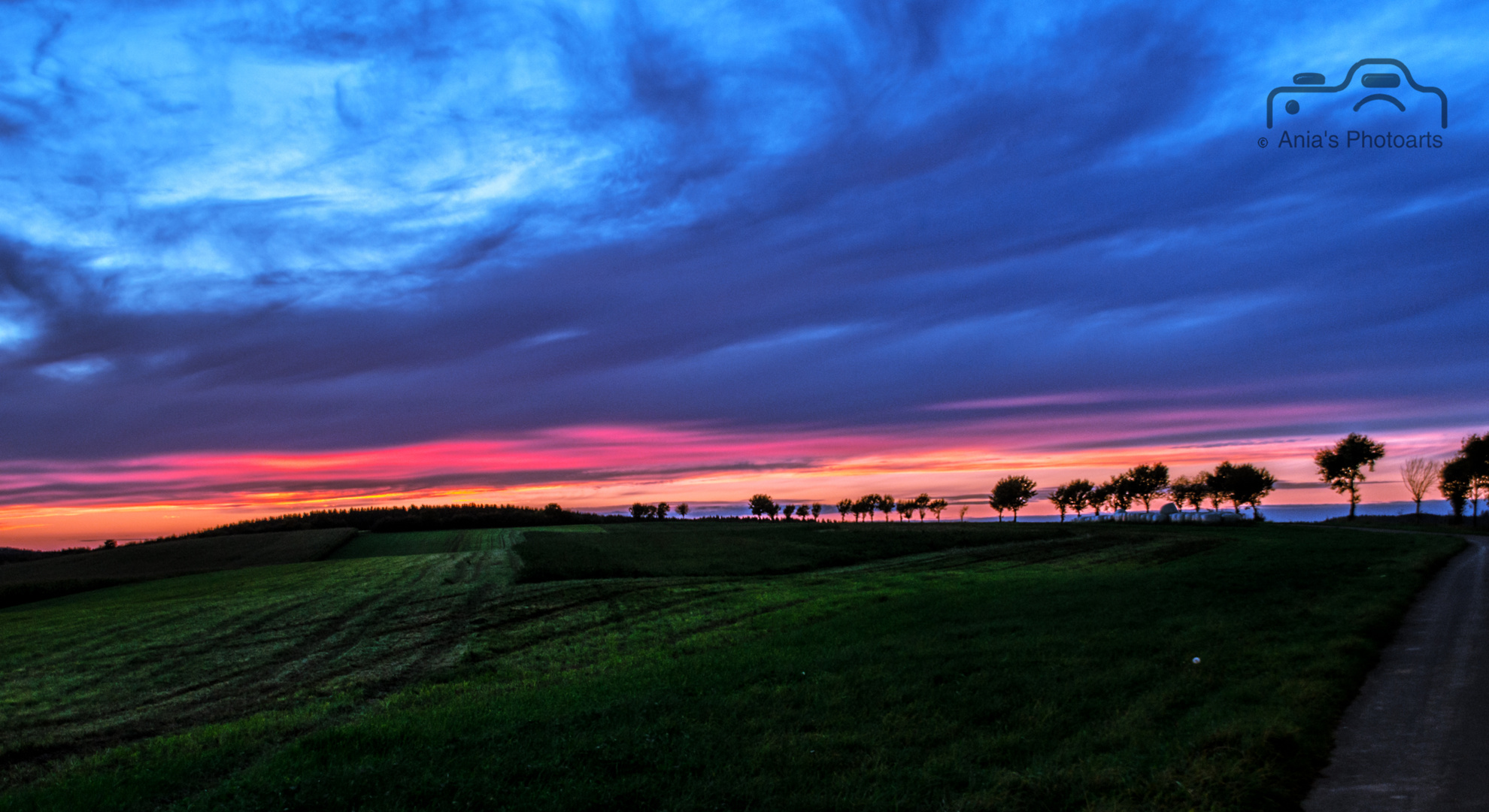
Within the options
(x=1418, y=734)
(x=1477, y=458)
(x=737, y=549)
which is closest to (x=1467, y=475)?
(x=1477, y=458)

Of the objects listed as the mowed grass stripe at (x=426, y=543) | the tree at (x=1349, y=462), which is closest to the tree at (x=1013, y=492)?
the tree at (x=1349, y=462)

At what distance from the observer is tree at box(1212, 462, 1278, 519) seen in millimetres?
119812

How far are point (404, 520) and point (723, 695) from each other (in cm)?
10483

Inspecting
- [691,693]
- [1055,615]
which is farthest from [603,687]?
[1055,615]

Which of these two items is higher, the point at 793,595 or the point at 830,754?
the point at 830,754

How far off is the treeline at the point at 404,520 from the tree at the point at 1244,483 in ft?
380

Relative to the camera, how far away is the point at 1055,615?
69.5ft

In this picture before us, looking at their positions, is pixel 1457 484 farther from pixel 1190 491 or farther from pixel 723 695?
pixel 723 695

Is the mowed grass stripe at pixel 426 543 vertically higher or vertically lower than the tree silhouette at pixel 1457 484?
lower

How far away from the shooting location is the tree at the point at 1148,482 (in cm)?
13338

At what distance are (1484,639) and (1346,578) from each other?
12166mm

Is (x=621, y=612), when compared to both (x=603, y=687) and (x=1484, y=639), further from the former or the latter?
(x=1484, y=639)

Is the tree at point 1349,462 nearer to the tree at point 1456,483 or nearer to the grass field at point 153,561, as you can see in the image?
the tree at point 1456,483

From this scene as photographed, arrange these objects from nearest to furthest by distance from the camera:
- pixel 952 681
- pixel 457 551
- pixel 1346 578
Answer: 1. pixel 952 681
2. pixel 1346 578
3. pixel 457 551
